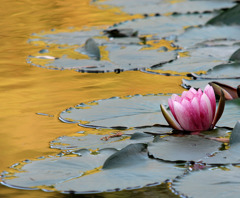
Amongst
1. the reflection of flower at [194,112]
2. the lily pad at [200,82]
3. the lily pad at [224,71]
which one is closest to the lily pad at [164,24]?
the lily pad at [224,71]

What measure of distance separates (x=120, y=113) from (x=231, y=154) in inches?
17.8

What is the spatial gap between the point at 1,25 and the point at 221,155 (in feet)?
8.00

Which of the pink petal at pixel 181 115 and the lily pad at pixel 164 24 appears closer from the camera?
the pink petal at pixel 181 115

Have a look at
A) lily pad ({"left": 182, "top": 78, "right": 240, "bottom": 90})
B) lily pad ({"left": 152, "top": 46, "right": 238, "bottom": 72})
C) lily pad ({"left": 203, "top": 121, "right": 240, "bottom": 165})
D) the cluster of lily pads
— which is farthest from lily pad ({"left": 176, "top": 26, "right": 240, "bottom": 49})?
lily pad ({"left": 203, "top": 121, "right": 240, "bottom": 165})

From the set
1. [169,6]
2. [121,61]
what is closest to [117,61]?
[121,61]

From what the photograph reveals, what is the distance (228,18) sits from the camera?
284 centimetres

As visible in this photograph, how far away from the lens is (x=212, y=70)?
1974mm

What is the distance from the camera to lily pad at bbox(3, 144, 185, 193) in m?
1.07

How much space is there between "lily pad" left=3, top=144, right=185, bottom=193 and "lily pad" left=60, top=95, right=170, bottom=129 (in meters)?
0.25

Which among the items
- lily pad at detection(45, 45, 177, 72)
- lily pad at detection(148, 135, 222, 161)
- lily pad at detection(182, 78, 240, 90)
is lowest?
lily pad at detection(148, 135, 222, 161)

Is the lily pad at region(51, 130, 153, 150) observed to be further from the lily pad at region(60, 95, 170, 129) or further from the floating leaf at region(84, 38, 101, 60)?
the floating leaf at region(84, 38, 101, 60)

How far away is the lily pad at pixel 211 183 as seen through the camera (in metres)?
1.00

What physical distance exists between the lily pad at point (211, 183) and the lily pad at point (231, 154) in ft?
0.11

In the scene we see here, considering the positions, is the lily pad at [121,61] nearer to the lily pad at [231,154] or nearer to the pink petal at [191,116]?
the pink petal at [191,116]
